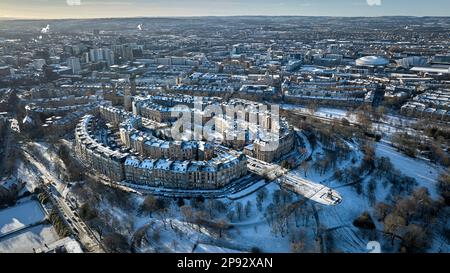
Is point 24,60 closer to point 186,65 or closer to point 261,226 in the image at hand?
point 186,65

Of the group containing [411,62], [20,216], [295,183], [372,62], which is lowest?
[20,216]

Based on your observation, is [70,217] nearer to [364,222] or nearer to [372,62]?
[364,222]

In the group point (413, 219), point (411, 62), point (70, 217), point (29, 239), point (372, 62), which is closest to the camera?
point (29, 239)

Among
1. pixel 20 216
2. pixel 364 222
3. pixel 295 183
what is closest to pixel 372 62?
pixel 295 183

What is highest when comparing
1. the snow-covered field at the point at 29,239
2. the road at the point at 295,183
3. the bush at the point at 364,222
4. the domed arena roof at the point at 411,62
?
the domed arena roof at the point at 411,62

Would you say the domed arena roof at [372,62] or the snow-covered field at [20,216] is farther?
the domed arena roof at [372,62]

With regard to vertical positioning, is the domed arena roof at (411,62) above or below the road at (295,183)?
above

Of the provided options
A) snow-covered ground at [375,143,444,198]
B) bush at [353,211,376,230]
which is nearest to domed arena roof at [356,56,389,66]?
snow-covered ground at [375,143,444,198]

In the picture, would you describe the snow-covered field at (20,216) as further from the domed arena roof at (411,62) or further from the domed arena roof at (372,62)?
the domed arena roof at (411,62)

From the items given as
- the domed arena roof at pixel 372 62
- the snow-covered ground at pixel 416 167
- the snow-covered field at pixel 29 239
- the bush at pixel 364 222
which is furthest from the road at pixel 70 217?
the domed arena roof at pixel 372 62

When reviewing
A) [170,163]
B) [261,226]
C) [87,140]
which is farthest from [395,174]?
[87,140]
